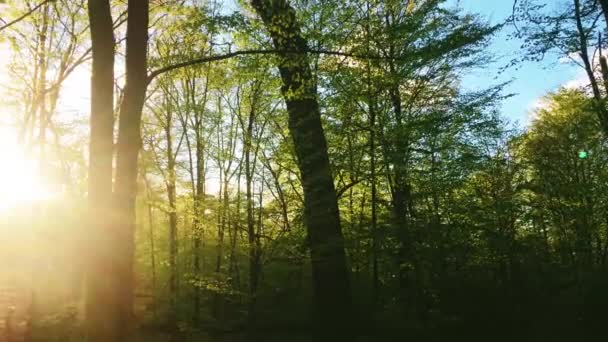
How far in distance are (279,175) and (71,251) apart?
28.4 ft

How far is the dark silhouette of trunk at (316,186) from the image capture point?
766 cm

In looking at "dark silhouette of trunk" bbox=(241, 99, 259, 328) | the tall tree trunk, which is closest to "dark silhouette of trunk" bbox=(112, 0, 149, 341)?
"dark silhouette of trunk" bbox=(241, 99, 259, 328)

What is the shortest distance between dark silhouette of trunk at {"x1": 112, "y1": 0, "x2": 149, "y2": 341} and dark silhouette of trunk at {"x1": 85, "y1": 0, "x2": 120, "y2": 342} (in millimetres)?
87

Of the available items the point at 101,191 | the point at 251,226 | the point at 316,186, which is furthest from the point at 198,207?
the point at 101,191

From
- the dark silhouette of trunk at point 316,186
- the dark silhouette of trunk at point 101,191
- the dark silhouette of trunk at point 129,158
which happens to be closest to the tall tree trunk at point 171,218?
the dark silhouette of trunk at point 316,186

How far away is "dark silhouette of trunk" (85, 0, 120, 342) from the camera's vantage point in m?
4.68

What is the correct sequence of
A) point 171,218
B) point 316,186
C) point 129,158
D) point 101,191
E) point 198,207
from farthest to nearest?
point 171,218 → point 198,207 → point 316,186 → point 129,158 → point 101,191

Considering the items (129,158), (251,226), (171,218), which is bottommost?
(251,226)

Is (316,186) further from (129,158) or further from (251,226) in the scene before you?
(129,158)

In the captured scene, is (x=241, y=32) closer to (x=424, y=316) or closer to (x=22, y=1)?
(x=424, y=316)

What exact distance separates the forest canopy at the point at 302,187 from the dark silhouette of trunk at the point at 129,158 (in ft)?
0.07

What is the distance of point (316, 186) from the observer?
8.40 meters

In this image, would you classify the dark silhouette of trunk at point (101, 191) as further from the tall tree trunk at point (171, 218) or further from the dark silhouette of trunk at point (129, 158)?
the tall tree trunk at point (171, 218)

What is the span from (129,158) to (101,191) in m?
0.52
